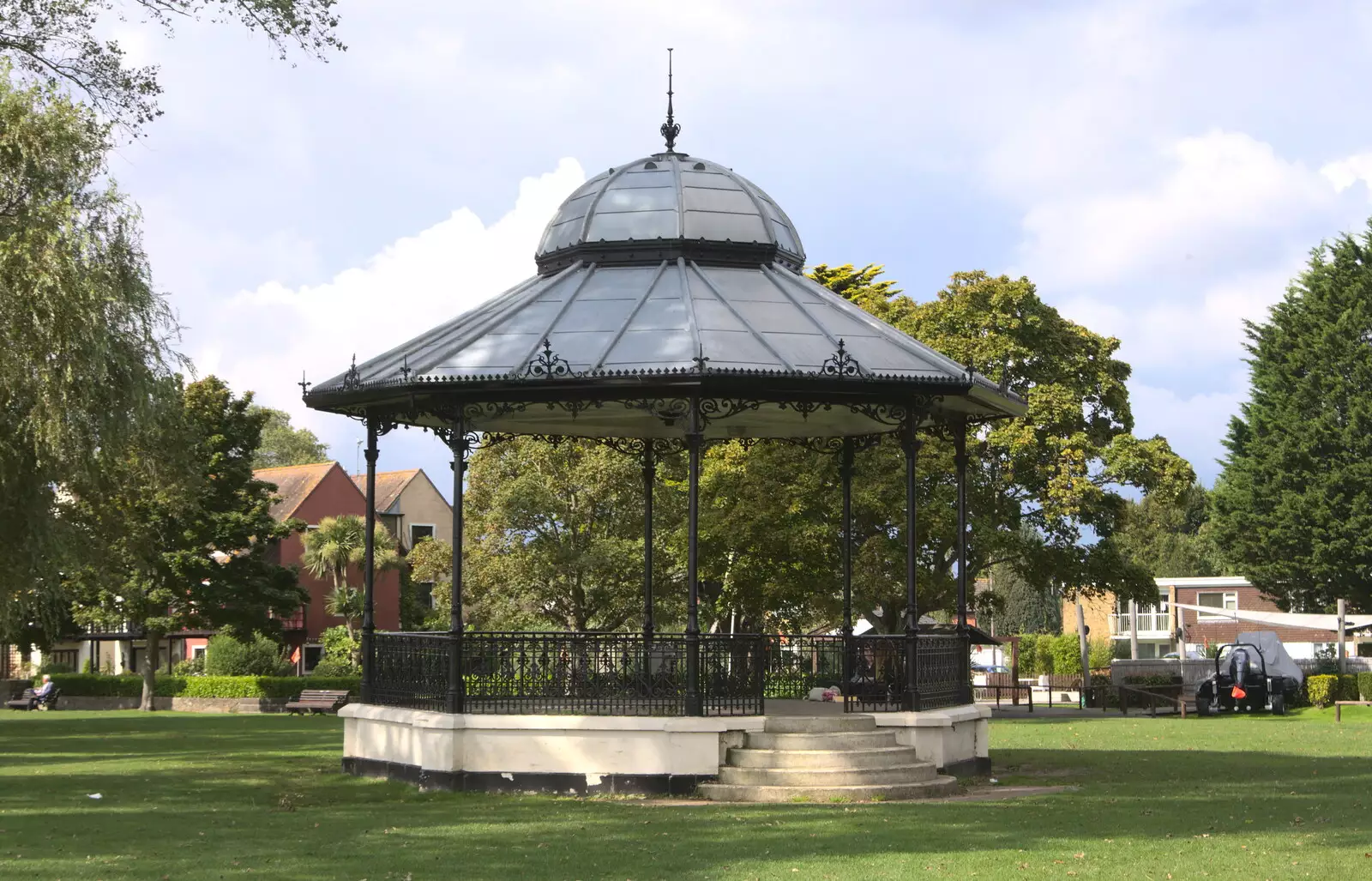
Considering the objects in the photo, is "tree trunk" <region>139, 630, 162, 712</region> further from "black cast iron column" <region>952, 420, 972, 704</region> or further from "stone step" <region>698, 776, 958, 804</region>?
"stone step" <region>698, 776, 958, 804</region>

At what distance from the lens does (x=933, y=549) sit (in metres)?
36.4

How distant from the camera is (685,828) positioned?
46.6 ft

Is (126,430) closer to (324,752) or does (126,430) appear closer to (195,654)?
(324,752)

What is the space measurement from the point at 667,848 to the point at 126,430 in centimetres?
1456

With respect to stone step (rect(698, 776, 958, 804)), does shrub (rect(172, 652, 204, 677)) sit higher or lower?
higher

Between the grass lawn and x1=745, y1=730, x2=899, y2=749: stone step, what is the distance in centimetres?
134

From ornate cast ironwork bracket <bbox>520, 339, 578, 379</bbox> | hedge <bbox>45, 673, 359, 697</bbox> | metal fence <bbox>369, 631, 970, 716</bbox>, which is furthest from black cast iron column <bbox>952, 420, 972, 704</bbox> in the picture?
hedge <bbox>45, 673, 359, 697</bbox>

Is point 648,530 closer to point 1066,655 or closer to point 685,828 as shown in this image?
point 685,828

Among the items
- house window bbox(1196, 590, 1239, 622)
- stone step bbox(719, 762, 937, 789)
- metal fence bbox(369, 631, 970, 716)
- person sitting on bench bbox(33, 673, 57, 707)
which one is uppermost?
house window bbox(1196, 590, 1239, 622)

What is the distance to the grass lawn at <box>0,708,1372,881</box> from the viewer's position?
11.8 metres

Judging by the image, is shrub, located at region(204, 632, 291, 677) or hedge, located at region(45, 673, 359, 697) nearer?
hedge, located at region(45, 673, 359, 697)

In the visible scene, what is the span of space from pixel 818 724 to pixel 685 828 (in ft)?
12.3

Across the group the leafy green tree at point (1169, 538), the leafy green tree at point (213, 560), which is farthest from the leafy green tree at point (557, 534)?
the leafy green tree at point (1169, 538)

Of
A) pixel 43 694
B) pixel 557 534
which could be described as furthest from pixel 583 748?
pixel 43 694
